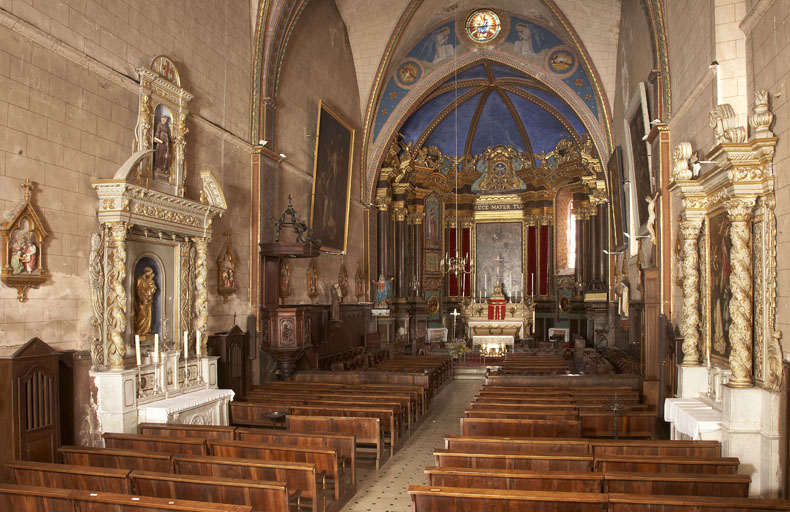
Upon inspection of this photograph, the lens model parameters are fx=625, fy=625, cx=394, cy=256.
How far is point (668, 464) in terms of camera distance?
19.5 ft

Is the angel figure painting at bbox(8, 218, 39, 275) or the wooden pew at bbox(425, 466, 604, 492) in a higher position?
the angel figure painting at bbox(8, 218, 39, 275)

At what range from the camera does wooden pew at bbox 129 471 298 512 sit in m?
5.31

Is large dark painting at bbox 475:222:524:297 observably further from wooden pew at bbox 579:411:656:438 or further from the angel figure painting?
the angel figure painting

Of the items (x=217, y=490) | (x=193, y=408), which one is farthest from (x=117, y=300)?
(x=217, y=490)

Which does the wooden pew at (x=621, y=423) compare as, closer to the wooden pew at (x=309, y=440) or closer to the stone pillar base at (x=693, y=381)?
the stone pillar base at (x=693, y=381)

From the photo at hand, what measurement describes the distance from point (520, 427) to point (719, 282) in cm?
324

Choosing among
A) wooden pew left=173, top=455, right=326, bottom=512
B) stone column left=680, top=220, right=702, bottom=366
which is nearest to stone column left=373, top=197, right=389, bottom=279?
stone column left=680, top=220, right=702, bottom=366

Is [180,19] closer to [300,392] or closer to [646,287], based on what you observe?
[300,392]

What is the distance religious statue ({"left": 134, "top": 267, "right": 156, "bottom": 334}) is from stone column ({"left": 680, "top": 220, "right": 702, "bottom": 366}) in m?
8.02

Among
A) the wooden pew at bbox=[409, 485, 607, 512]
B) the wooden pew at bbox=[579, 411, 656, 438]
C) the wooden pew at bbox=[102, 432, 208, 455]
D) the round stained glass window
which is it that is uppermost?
the round stained glass window

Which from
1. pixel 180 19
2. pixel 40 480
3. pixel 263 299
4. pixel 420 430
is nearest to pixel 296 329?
pixel 263 299

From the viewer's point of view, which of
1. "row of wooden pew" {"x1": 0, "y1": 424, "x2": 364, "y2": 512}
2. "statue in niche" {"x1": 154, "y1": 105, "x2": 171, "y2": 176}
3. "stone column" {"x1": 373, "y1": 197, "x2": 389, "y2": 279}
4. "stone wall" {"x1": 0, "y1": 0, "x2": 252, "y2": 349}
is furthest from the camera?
"stone column" {"x1": 373, "y1": 197, "x2": 389, "y2": 279}

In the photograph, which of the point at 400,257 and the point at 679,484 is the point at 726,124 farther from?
the point at 400,257

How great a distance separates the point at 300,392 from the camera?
36.4ft
